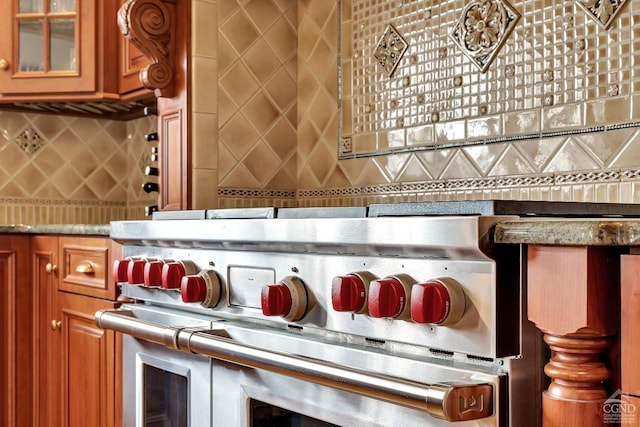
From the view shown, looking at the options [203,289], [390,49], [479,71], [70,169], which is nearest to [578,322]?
[203,289]

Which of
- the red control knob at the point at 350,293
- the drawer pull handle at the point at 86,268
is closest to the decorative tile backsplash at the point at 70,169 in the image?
the drawer pull handle at the point at 86,268

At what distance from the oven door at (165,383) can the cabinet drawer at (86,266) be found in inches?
14.7

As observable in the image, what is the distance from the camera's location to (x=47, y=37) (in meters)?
2.51

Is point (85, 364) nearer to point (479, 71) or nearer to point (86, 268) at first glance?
point (86, 268)

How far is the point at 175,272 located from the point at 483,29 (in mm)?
890

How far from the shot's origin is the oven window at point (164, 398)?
134 centimetres

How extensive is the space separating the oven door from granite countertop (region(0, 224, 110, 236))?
415 mm

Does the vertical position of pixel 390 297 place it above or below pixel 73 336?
above

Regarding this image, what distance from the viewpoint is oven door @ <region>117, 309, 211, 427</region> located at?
4.10 feet

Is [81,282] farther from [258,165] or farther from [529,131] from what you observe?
[529,131]

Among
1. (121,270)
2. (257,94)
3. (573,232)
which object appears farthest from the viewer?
(257,94)

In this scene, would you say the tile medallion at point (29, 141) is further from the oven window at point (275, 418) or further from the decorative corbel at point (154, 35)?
the oven window at point (275, 418)

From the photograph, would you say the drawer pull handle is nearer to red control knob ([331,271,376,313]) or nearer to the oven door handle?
the oven door handle

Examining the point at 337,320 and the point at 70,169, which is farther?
the point at 70,169
